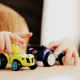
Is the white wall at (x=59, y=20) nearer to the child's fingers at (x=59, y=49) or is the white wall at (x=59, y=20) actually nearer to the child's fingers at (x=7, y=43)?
the child's fingers at (x=59, y=49)

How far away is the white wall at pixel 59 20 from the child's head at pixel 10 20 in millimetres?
375

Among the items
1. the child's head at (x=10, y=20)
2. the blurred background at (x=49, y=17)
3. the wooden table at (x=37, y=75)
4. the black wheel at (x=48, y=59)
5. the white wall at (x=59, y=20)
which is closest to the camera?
the wooden table at (x=37, y=75)

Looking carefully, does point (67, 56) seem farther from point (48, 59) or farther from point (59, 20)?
point (59, 20)

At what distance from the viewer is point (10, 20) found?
139cm

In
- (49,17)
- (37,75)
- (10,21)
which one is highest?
(49,17)

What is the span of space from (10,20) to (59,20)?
30.0 inches

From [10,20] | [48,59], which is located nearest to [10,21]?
[10,20]

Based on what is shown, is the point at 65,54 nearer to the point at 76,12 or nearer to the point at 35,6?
the point at 35,6

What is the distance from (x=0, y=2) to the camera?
4.79 feet

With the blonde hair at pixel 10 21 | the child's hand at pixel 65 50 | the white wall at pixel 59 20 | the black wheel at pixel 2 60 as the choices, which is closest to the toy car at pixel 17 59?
the black wheel at pixel 2 60

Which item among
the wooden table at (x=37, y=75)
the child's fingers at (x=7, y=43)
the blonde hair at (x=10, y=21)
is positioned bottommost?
the wooden table at (x=37, y=75)

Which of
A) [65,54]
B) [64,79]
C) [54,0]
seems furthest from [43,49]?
[54,0]

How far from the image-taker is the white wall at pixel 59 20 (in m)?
1.76

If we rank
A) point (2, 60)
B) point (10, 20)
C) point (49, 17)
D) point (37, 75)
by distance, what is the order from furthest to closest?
1. point (49, 17)
2. point (10, 20)
3. point (2, 60)
4. point (37, 75)
